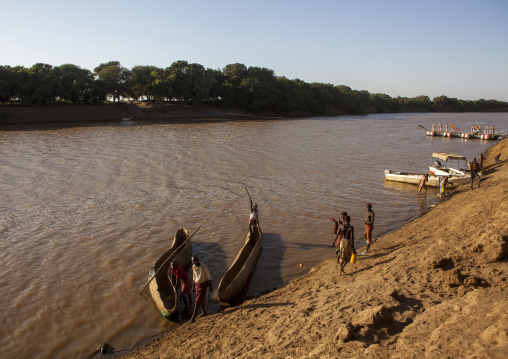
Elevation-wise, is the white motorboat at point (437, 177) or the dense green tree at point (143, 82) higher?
the dense green tree at point (143, 82)

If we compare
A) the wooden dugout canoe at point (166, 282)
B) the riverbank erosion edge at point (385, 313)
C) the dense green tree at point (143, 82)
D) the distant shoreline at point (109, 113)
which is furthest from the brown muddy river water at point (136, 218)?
the dense green tree at point (143, 82)

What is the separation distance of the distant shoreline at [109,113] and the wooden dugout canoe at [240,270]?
53131mm

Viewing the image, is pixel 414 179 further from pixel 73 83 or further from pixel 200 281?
pixel 73 83

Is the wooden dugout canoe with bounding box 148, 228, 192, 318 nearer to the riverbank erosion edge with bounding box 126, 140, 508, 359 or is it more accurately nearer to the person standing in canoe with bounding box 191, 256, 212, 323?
A: the person standing in canoe with bounding box 191, 256, 212, 323

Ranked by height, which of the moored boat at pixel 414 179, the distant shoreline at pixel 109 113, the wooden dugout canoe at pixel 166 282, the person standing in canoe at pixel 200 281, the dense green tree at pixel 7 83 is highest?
the dense green tree at pixel 7 83

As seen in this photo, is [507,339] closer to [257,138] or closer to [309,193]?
[309,193]

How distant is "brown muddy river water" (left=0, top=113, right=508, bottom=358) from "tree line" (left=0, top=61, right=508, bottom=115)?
2652 centimetres

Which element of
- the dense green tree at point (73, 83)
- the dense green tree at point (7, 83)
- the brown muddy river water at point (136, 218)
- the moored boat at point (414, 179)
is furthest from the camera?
the dense green tree at point (73, 83)

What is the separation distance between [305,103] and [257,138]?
2203 inches

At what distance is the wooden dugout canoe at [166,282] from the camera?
8781mm

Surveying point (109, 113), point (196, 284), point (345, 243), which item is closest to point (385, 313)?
point (345, 243)

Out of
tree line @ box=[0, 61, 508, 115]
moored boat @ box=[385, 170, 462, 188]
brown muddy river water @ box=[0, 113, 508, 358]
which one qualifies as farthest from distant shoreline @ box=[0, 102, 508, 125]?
moored boat @ box=[385, 170, 462, 188]

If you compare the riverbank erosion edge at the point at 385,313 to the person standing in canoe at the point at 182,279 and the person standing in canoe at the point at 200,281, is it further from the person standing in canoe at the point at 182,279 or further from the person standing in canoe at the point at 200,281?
the person standing in canoe at the point at 182,279

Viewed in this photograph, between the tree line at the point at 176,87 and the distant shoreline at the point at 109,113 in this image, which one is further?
the tree line at the point at 176,87
